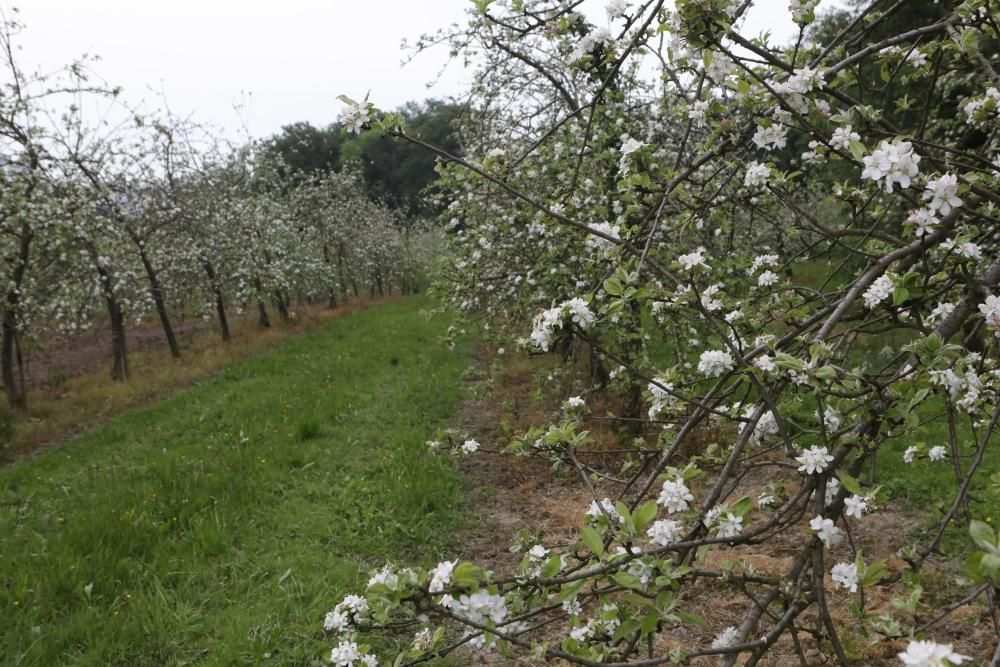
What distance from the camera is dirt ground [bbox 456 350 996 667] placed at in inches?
137

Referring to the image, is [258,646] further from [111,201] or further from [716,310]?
[111,201]

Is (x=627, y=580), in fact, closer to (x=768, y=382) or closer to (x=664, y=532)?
(x=664, y=532)

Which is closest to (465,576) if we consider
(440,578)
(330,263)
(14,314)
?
(440,578)

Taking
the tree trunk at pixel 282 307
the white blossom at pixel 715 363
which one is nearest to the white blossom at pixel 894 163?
the white blossom at pixel 715 363

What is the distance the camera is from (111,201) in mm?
11383

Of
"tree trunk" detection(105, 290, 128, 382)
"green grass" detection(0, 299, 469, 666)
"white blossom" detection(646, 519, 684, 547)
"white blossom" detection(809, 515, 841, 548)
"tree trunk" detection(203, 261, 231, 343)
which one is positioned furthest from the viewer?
"tree trunk" detection(203, 261, 231, 343)

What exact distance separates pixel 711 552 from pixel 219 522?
368 cm

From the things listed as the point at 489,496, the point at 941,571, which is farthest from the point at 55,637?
the point at 941,571

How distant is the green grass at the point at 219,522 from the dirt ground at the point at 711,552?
423mm

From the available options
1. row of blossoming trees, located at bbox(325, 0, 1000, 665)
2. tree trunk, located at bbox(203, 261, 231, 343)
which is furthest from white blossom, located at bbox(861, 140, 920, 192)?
tree trunk, located at bbox(203, 261, 231, 343)

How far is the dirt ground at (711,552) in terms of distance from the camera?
348 cm

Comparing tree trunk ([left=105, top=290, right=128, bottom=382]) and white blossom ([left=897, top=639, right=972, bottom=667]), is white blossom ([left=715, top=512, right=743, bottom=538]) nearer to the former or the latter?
white blossom ([left=897, top=639, right=972, bottom=667])

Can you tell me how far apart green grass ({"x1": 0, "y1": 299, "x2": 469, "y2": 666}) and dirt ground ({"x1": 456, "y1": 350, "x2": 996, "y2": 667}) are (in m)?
0.42

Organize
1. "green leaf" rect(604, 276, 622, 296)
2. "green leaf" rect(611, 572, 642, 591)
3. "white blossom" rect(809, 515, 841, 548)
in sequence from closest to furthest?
"green leaf" rect(611, 572, 642, 591)
"white blossom" rect(809, 515, 841, 548)
"green leaf" rect(604, 276, 622, 296)
